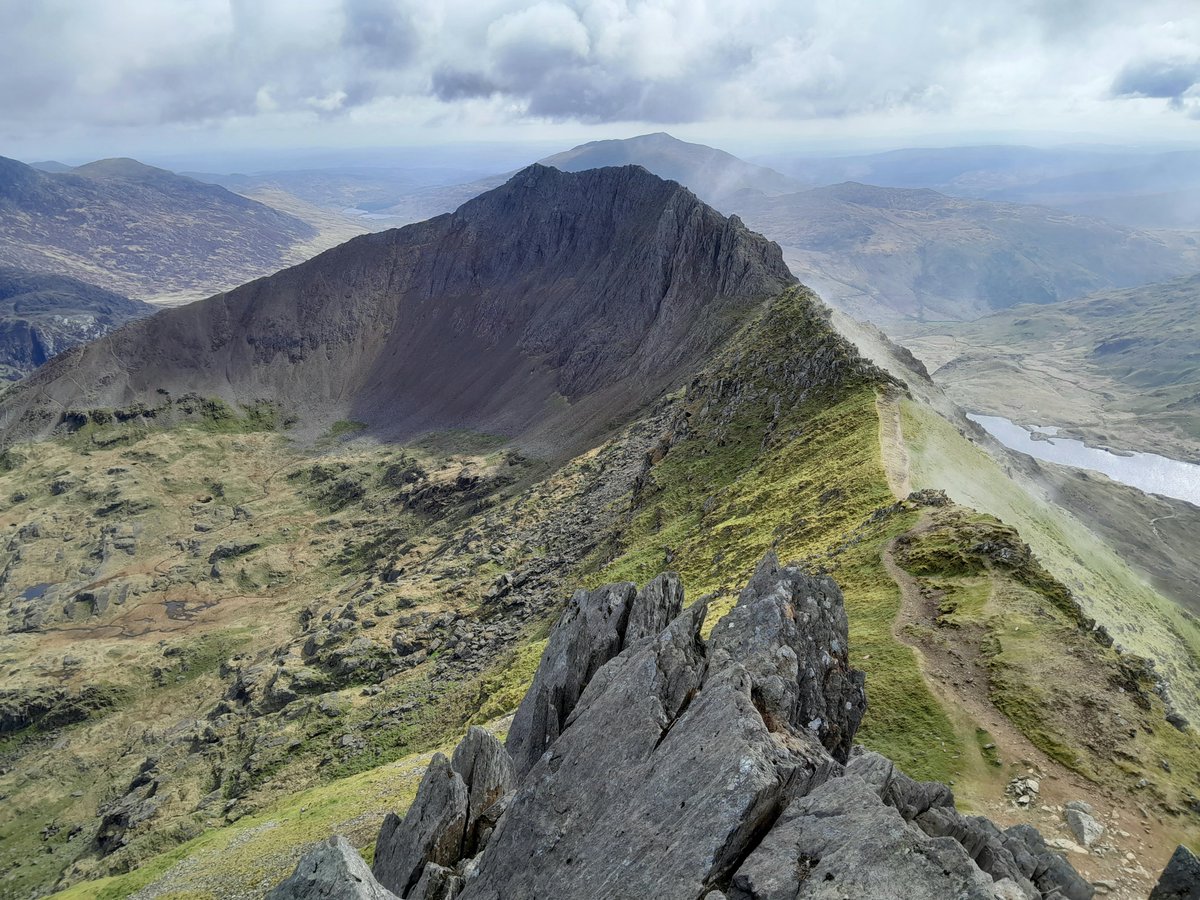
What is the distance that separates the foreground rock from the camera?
17.3 metres

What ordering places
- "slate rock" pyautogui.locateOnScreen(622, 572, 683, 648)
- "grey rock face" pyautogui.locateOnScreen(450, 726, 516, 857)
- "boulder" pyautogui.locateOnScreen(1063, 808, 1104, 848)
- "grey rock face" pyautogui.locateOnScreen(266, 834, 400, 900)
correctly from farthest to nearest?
"slate rock" pyautogui.locateOnScreen(622, 572, 683, 648) → "grey rock face" pyautogui.locateOnScreen(450, 726, 516, 857) → "boulder" pyautogui.locateOnScreen(1063, 808, 1104, 848) → "grey rock face" pyautogui.locateOnScreen(266, 834, 400, 900)

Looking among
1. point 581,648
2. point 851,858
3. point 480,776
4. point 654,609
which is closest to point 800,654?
point 654,609

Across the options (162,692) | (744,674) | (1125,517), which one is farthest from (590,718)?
(1125,517)

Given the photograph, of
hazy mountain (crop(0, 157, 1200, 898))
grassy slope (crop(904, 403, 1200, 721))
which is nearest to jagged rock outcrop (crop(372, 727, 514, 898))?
hazy mountain (crop(0, 157, 1200, 898))

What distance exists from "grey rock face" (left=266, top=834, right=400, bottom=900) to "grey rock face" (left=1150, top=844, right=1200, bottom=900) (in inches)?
911

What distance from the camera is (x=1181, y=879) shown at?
63.2 ft

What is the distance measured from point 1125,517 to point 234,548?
9086 inches

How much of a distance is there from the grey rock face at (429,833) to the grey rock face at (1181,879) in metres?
23.1

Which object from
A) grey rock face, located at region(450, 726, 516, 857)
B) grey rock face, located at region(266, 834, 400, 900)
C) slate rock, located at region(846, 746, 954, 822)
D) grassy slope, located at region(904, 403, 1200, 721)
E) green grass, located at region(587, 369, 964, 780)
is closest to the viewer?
grey rock face, located at region(266, 834, 400, 900)

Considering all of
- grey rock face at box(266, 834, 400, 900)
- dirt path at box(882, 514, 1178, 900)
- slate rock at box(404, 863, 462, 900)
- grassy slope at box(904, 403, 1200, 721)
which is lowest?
grassy slope at box(904, 403, 1200, 721)

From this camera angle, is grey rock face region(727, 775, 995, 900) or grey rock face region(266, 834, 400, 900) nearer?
grey rock face region(727, 775, 995, 900)

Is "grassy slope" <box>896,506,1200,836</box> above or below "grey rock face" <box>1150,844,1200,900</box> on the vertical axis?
below

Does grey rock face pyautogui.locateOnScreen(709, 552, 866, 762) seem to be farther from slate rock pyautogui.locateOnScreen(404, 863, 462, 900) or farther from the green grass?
slate rock pyautogui.locateOnScreen(404, 863, 462, 900)

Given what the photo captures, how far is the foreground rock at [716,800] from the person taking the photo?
17266mm
